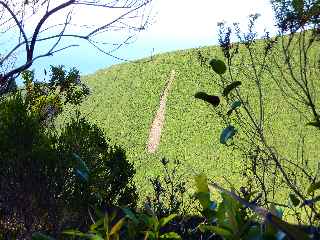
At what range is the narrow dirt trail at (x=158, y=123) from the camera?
27.8 meters

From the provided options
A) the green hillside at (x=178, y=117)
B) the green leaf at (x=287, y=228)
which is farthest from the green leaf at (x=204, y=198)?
the green hillside at (x=178, y=117)

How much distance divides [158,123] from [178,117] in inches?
46.1

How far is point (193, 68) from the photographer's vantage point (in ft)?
112

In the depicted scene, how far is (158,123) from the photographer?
29906 millimetres

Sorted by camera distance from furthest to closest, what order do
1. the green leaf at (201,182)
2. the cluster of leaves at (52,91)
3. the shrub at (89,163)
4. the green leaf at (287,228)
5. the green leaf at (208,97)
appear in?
1. the cluster of leaves at (52,91)
2. the shrub at (89,163)
3. the green leaf at (208,97)
4. the green leaf at (201,182)
5. the green leaf at (287,228)

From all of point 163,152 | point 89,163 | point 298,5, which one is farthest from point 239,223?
point 163,152

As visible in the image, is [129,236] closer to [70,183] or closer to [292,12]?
[292,12]

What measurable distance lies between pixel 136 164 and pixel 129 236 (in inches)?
951

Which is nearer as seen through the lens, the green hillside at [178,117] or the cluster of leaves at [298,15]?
the cluster of leaves at [298,15]

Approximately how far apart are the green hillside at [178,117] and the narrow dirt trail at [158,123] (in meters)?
0.23

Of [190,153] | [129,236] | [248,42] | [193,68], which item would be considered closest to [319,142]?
[190,153]

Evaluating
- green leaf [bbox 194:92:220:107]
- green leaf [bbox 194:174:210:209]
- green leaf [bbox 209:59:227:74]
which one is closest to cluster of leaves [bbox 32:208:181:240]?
green leaf [bbox 194:174:210:209]

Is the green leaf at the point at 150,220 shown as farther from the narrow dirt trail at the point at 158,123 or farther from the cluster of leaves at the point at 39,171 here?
the narrow dirt trail at the point at 158,123

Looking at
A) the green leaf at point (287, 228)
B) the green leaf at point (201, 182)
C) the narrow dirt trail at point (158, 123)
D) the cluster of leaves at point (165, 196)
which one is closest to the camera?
the green leaf at point (287, 228)
